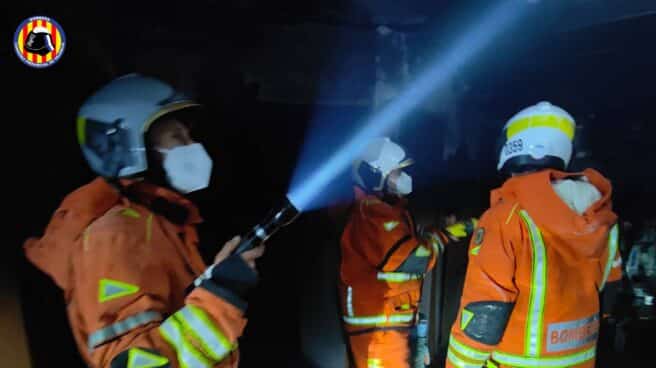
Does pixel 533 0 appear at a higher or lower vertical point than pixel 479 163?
higher

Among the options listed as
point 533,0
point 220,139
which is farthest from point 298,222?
point 533,0

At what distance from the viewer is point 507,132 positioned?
8.09 feet

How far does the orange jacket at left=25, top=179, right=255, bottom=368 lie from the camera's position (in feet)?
4.60

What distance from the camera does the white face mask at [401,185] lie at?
346cm

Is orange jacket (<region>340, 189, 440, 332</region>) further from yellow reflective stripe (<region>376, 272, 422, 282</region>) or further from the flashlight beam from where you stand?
the flashlight beam

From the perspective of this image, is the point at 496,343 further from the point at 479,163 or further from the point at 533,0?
the point at 533,0

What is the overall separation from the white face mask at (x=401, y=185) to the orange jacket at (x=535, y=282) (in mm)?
1228

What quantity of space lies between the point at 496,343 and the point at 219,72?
246 centimetres

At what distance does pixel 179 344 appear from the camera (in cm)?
A: 141

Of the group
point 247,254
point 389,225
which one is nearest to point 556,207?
point 389,225

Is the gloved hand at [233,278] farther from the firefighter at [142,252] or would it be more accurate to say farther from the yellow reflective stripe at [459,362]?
the yellow reflective stripe at [459,362]

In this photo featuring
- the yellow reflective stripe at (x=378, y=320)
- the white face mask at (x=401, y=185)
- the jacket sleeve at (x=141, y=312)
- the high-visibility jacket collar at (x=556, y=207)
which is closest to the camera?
the jacket sleeve at (x=141, y=312)

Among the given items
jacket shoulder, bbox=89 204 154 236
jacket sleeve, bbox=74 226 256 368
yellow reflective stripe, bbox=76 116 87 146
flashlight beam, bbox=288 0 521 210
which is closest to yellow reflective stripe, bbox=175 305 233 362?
jacket sleeve, bbox=74 226 256 368

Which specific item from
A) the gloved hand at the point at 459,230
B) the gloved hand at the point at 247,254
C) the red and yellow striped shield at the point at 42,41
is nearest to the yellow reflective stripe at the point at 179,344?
the gloved hand at the point at 247,254
